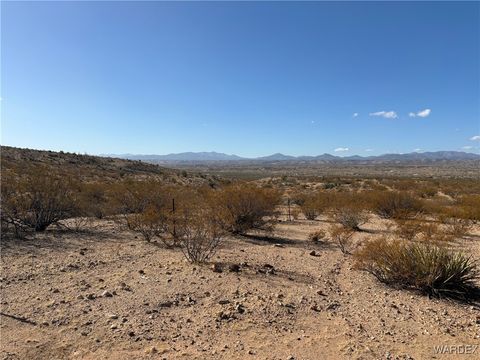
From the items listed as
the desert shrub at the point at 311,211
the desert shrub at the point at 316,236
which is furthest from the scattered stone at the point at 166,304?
the desert shrub at the point at 311,211

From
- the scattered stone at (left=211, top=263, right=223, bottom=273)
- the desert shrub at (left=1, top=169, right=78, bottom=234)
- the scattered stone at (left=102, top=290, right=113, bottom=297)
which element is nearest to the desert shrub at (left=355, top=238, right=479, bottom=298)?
the scattered stone at (left=211, top=263, right=223, bottom=273)

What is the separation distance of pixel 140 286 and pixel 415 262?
5.37 meters

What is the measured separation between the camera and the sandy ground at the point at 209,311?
5.17 m

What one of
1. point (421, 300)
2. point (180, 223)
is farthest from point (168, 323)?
point (180, 223)

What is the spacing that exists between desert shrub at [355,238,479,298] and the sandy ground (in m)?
0.36

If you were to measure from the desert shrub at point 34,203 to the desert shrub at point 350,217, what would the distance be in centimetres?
1058

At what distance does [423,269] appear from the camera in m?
7.52

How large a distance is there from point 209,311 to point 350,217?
1108 cm

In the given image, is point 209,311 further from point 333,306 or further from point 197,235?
point 197,235

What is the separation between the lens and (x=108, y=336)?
5.45 metres

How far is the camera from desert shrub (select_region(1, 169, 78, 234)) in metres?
12.5

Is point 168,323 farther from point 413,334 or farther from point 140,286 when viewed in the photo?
point 413,334

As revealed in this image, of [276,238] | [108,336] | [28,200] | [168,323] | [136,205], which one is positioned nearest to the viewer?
[108,336]

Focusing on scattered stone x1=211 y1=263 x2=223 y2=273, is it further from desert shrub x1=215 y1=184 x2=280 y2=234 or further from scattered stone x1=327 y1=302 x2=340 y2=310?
desert shrub x1=215 y1=184 x2=280 y2=234
